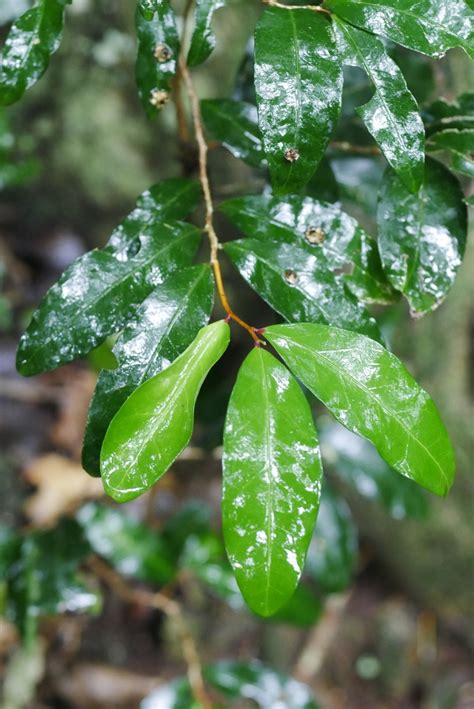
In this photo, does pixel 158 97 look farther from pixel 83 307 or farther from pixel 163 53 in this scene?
pixel 83 307

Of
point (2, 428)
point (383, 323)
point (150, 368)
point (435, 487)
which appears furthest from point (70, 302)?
point (2, 428)

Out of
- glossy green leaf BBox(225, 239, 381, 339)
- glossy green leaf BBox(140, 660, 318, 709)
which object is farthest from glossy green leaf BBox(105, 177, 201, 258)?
glossy green leaf BBox(140, 660, 318, 709)

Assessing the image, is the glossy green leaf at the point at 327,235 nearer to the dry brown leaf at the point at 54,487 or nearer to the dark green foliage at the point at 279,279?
the dark green foliage at the point at 279,279

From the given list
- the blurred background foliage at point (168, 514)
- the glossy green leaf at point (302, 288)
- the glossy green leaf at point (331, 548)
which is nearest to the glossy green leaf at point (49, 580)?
the blurred background foliage at point (168, 514)

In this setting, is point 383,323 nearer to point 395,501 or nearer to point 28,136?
point 395,501

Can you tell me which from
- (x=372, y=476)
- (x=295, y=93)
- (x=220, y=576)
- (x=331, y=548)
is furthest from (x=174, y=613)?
(x=295, y=93)

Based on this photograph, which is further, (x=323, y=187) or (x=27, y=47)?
(x=323, y=187)
